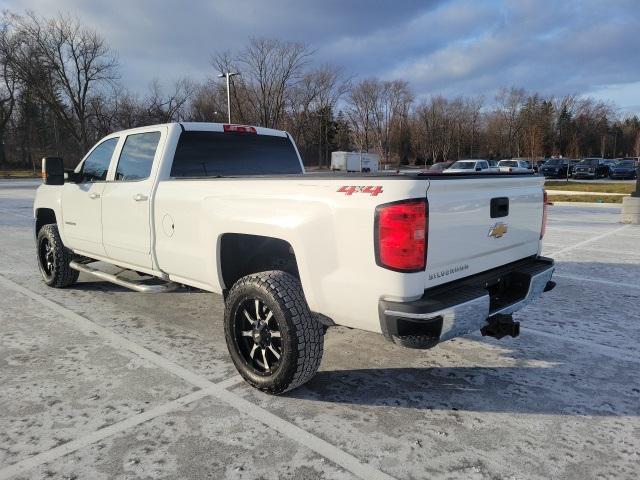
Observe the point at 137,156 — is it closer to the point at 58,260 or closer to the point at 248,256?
the point at 248,256

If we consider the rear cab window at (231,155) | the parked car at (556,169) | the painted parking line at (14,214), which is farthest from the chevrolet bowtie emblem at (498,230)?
the parked car at (556,169)

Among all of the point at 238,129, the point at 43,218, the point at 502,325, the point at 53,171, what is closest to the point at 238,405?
the point at 502,325

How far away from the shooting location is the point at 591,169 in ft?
133

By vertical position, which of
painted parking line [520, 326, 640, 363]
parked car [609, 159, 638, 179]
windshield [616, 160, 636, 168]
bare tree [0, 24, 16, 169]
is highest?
bare tree [0, 24, 16, 169]

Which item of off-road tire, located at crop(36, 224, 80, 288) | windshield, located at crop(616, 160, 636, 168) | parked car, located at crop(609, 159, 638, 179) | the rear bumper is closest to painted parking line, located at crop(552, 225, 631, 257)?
the rear bumper

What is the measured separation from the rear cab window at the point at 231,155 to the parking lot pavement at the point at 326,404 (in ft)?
4.98

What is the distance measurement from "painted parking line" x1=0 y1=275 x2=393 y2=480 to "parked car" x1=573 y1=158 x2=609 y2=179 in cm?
4360

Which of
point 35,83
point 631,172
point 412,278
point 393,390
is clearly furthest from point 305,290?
point 35,83

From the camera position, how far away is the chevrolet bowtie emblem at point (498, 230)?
3.38 metres

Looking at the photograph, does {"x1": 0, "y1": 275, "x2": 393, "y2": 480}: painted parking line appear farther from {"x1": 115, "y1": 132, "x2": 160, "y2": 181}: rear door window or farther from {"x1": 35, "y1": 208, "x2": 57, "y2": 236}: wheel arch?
{"x1": 35, "y1": 208, "x2": 57, "y2": 236}: wheel arch

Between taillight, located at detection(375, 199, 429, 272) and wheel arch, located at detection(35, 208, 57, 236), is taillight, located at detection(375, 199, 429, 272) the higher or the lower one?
the higher one

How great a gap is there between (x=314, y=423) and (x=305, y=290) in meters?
0.81

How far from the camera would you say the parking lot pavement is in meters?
2.64

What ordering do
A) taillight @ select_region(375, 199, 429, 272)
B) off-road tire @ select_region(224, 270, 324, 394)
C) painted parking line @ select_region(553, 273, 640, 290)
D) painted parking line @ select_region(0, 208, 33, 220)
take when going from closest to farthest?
taillight @ select_region(375, 199, 429, 272), off-road tire @ select_region(224, 270, 324, 394), painted parking line @ select_region(553, 273, 640, 290), painted parking line @ select_region(0, 208, 33, 220)
